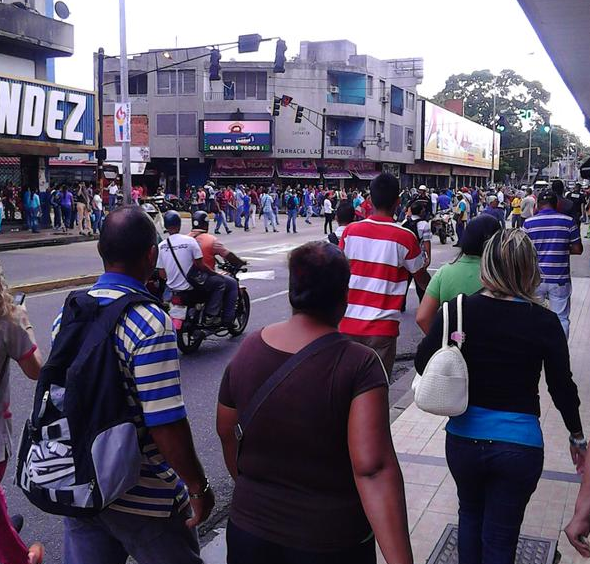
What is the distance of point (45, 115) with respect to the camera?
80.4 feet

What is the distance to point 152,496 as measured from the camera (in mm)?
2619

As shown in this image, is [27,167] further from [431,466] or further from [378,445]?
[378,445]

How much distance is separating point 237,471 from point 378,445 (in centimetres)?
50

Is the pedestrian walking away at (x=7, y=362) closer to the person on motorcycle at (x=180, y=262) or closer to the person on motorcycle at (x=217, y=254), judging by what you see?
the person on motorcycle at (x=180, y=262)

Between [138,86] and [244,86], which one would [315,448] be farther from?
[138,86]

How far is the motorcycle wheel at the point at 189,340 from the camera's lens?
8.72 m

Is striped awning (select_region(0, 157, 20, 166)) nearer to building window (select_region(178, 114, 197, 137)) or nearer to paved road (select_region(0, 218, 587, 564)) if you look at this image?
paved road (select_region(0, 218, 587, 564))

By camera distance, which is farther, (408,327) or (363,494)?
(408,327)

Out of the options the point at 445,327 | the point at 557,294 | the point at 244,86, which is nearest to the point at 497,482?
the point at 445,327

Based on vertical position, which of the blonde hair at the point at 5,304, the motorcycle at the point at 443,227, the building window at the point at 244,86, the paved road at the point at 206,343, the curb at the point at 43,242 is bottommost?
the paved road at the point at 206,343

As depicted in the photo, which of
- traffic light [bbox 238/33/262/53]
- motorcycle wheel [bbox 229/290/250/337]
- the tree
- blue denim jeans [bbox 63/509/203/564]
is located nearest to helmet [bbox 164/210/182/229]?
motorcycle wheel [bbox 229/290/250/337]

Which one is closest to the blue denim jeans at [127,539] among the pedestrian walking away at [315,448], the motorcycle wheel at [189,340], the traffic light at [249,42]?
the pedestrian walking away at [315,448]

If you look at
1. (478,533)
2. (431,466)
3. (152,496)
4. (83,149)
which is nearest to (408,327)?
(431,466)

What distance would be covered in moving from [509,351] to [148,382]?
140 centimetres
